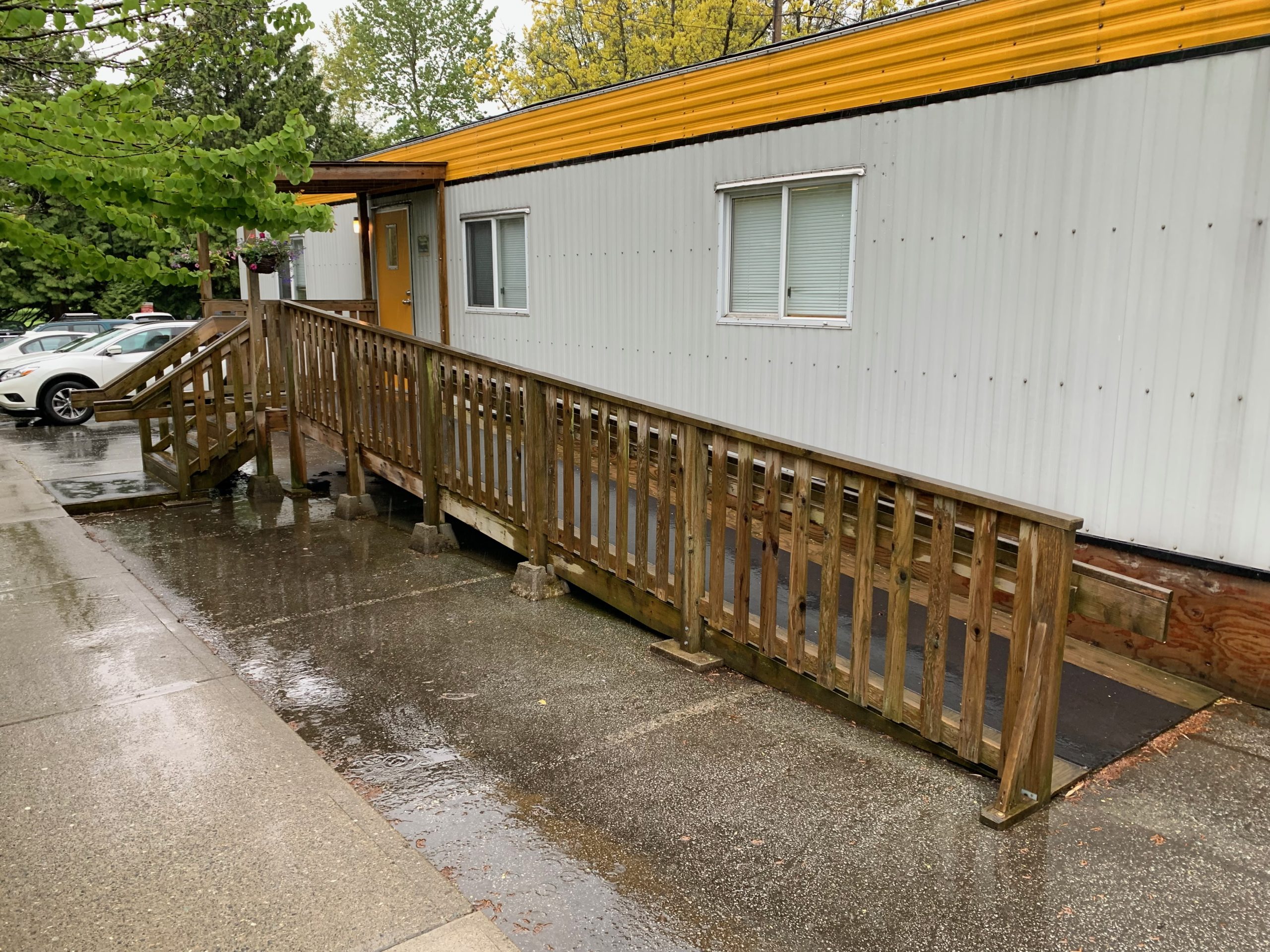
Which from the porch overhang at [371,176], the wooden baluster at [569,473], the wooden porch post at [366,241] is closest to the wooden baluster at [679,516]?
the wooden baluster at [569,473]

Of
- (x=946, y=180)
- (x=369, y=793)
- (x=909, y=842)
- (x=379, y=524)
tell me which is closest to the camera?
(x=909, y=842)

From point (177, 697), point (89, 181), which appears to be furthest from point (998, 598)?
point (89, 181)

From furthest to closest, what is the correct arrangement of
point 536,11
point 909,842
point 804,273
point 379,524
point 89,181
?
point 536,11
point 379,524
point 804,273
point 89,181
point 909,842

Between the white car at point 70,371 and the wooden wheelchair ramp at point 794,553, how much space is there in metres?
8.96

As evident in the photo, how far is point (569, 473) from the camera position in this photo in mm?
5523

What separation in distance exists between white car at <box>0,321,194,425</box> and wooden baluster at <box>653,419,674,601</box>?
11.8 metres

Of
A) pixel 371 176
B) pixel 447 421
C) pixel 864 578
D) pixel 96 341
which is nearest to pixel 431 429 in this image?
pixel 447 421

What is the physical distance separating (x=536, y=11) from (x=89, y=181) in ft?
108

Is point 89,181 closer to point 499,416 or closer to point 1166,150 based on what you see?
point 499,416

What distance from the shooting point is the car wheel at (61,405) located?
47.9ft

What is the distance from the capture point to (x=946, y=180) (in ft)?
19.1

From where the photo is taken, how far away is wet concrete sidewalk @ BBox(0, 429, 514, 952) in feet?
8.82

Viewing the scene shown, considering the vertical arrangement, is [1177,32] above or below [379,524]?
above

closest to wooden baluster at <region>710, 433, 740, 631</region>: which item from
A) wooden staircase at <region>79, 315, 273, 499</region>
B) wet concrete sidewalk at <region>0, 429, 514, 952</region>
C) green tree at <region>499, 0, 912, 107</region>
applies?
wet concrete sidewalk at <region>0, 429, 514, 952</region>
